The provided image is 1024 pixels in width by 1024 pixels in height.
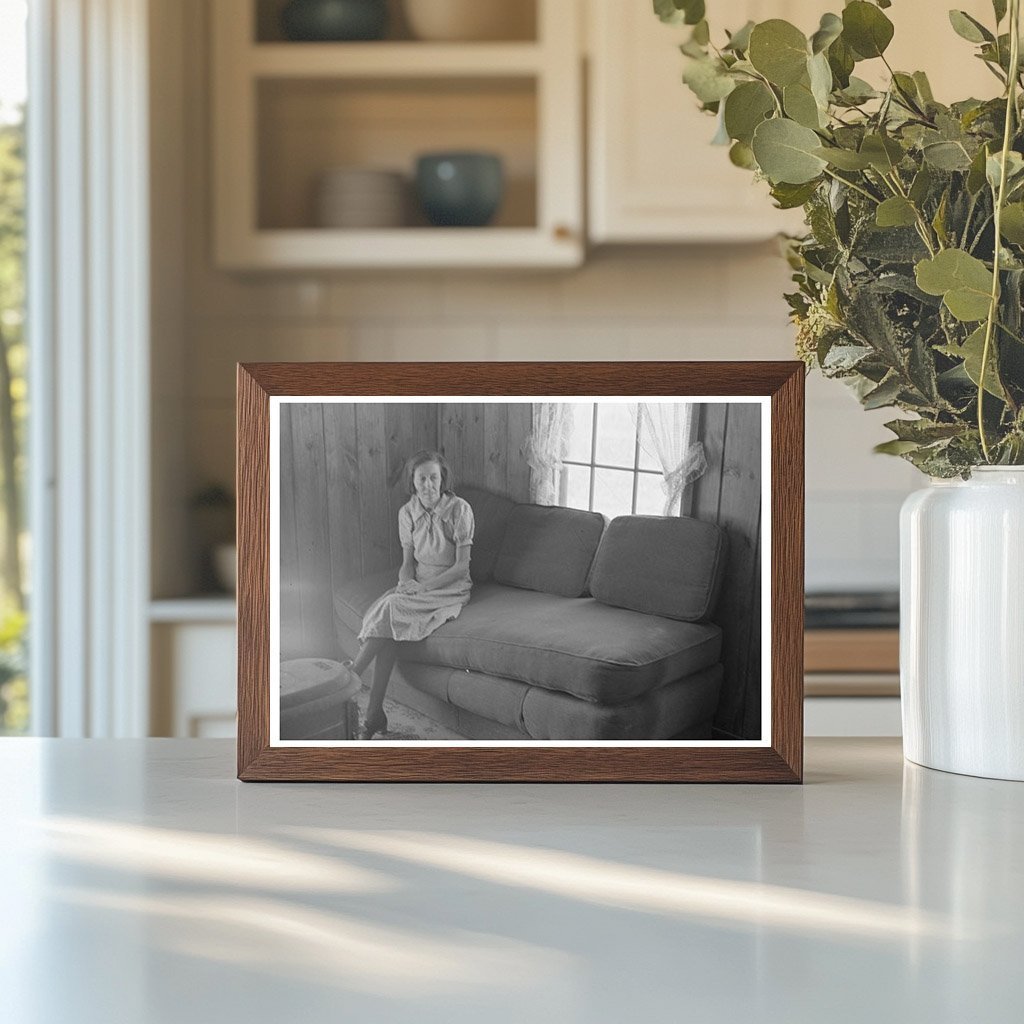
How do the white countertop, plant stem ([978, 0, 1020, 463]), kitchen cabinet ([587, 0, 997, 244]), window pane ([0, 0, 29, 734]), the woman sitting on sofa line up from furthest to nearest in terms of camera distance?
kitchen cabinet ([587, 0, 997, 244])
window pane ([0, 0, 29, 734])
the woman sitting on sofa
plant stem ([978, 0, 1020, 463])
the white countertop

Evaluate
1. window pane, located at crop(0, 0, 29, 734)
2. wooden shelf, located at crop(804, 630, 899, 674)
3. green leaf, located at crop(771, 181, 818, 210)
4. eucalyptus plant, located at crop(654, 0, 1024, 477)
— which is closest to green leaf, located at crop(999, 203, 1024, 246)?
eucalyptus plant, located at crop(654, 0, 1024, 477)

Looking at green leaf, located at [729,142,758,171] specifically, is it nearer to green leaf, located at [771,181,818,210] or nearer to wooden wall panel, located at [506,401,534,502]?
green leaf, located at [771,181,818,210]

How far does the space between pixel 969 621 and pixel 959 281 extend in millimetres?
194

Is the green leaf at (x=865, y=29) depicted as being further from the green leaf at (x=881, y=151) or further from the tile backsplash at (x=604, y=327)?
the tile backsplash at (x=604, y=327)

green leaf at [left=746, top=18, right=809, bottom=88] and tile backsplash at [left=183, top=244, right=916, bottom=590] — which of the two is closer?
green leaf at [left=746, top=18, right=809, bottom=88]

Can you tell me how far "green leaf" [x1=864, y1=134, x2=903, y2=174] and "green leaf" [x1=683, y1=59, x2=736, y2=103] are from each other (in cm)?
12

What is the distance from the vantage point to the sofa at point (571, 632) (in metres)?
0.62

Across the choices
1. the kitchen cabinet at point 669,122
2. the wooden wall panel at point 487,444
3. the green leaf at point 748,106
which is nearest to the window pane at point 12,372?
the kitchen cabinet at point 669,122

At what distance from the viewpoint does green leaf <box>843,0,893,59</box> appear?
0.57 meters

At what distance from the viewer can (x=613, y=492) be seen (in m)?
0.63

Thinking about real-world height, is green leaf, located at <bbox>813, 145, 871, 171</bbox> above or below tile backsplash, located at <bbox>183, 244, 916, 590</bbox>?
below

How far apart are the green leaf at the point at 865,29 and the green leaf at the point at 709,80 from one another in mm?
81

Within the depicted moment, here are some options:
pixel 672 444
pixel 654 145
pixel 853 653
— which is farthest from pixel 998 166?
pixel 654 145

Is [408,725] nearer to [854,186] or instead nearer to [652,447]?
[652,447]
